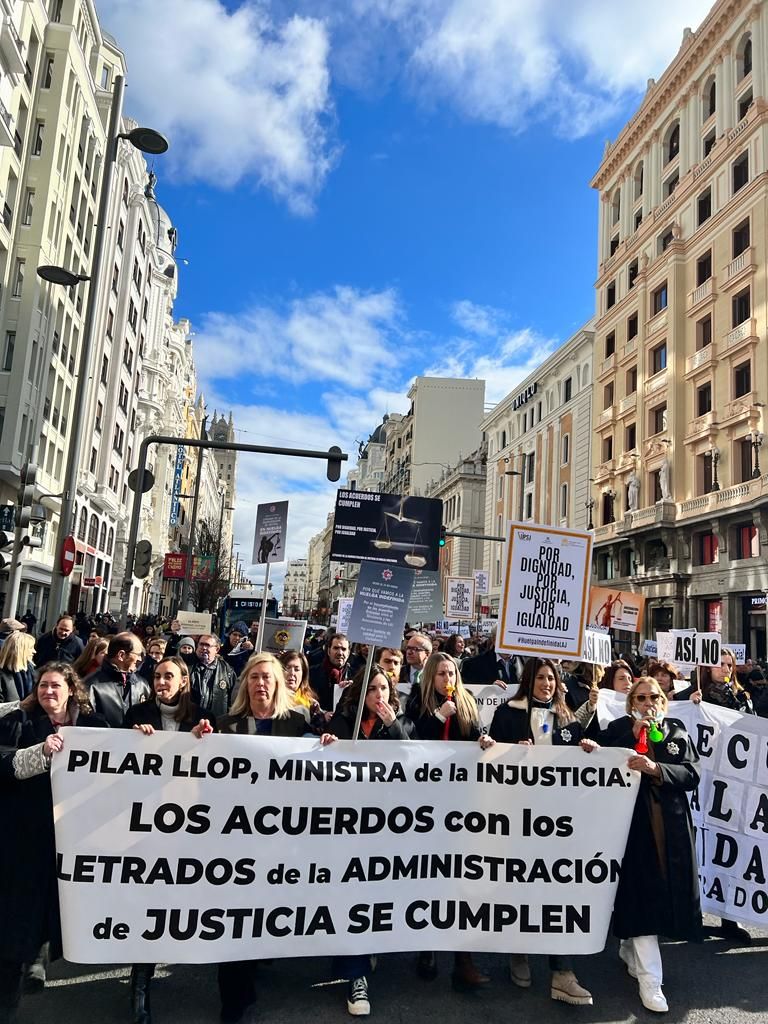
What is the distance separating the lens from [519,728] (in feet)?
16.8

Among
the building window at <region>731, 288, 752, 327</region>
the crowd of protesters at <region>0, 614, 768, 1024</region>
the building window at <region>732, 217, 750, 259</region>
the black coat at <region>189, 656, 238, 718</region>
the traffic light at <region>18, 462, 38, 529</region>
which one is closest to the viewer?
the crowd of protesters at <region>0, 614, 768, 1024</region>

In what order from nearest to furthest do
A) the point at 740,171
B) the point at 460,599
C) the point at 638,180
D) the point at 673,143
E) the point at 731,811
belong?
the point at 731,811 → the point at 460,599 → the point at 740,171 → the point at 673,143 → the point at 638,180

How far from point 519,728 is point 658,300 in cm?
3616

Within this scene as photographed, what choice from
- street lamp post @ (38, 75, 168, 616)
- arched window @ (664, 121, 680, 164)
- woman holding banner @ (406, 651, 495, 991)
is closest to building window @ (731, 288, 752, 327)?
arched window @ (664, 121, 680, 164)

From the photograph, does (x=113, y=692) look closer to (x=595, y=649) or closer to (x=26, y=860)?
(x=26, y=860)

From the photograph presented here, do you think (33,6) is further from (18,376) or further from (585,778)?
(585,778)

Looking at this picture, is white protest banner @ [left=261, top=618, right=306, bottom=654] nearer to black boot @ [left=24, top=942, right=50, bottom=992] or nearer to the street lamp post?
the street lamp post

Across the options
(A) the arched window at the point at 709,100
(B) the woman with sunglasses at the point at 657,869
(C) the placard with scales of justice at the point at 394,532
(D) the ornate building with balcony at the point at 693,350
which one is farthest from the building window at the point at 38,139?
(B) the woman with sunglasses at the point at 657,869

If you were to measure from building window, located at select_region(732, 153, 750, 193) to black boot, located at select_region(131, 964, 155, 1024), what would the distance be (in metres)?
35.9

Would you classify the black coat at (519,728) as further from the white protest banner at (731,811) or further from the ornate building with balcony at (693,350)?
the ornate building with balcony at (693,350)

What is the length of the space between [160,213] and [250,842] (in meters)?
70.6

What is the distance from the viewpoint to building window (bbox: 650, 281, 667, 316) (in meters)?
36.5

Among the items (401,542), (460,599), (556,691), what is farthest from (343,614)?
(556,691)

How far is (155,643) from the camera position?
9336 millimetres
